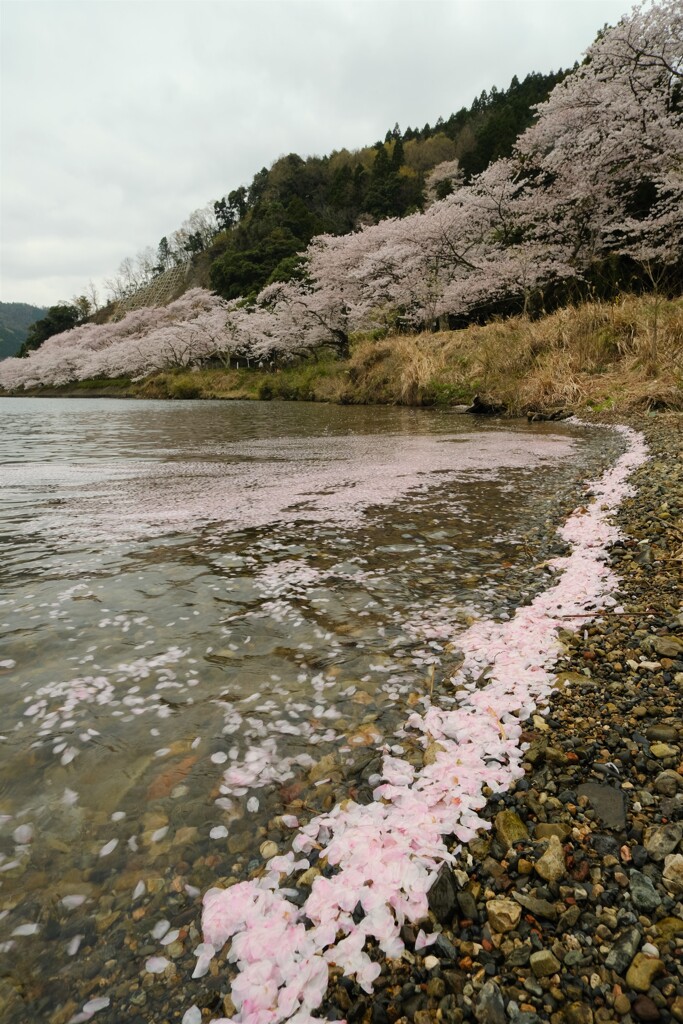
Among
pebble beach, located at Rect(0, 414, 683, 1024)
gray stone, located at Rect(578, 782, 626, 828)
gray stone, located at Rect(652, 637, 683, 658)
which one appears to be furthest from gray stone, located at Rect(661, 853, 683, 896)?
gray stone, located at Rect(652, 637, 683, 658)

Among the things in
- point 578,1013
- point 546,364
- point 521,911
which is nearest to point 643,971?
point 578,1013

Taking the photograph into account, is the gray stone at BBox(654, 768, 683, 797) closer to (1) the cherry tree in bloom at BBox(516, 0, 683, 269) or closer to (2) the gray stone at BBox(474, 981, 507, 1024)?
(2) the gray stone at BBox(474, 981, 507, 1024)

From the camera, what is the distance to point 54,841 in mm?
2020

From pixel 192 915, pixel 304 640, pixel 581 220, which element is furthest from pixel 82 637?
pixel 581 220

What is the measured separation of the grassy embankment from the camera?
1516 cm

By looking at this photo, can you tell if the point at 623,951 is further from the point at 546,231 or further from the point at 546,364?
the point at 546,231

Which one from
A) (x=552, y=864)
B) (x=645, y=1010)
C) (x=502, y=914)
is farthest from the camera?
(x=552, y=864)

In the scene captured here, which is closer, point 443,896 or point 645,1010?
point 645,1010

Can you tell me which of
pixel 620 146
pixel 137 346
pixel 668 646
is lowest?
pixel 668 646

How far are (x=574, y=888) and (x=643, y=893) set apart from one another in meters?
0.20

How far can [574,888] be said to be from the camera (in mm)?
1676

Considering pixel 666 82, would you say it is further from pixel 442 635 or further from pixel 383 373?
pixel 442 635

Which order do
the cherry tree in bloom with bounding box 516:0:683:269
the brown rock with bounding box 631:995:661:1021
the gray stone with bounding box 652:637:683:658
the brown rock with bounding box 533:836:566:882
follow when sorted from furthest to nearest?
the cherry tree in bloom with bounding box 516:0:683:269
the gray stone with bounding box 652:637:683:658
the brown rock with bounding box 533:836:566:882
the brown rock with bounding box 631:995:661:1021

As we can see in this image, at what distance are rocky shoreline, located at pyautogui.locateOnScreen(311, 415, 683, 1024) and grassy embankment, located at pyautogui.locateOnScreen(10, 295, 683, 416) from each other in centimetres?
1296
